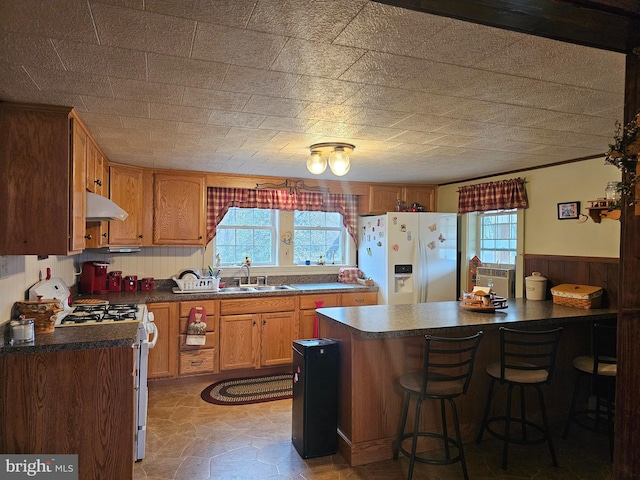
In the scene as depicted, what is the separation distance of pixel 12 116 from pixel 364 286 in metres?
3.68

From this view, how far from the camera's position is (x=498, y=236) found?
4.65 m

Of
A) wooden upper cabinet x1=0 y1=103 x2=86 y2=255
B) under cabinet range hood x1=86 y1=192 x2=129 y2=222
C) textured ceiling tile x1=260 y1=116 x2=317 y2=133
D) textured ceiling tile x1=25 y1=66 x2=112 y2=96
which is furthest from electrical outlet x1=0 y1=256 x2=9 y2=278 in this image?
textured ceiling tile x1=260 y1=116 x2=317 y2=133

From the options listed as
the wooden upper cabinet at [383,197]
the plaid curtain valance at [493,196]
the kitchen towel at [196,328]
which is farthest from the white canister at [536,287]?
the kitchen towel at [196,328]

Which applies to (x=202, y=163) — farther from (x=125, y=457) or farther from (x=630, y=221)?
(x=630, y=221)

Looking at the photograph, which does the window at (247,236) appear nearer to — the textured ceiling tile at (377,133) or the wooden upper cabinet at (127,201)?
the wooden upper cabinet at (127,201)

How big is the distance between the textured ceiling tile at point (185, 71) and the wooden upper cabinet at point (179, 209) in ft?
8.62

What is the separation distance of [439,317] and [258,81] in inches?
79.5

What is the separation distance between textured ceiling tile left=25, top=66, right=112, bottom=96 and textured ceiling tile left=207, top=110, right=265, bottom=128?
1.86ft

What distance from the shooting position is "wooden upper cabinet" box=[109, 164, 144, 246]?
13.2 feet

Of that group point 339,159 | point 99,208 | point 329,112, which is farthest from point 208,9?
point 99,208

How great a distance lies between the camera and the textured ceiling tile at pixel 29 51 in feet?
4.96

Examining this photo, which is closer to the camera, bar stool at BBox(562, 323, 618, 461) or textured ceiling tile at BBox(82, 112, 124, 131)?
textured ceiling tile at BBox(82, 112, 124, 131)

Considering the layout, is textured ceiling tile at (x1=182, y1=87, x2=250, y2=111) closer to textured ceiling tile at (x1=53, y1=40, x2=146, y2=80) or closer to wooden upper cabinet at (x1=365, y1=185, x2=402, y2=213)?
textured ceiling tile at (x1=53, y1=40, x2=146, y2=80)

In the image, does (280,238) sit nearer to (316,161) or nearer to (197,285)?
(197,285)
